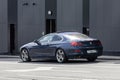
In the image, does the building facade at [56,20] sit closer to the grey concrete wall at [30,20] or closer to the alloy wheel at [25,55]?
the grey concrete wall at [30,20]

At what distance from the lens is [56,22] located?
3288 cm

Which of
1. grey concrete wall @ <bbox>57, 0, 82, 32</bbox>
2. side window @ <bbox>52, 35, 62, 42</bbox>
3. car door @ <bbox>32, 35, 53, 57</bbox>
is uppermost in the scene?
grey concrete wall @ <bbox>57, 0, 82, 32</bbox>

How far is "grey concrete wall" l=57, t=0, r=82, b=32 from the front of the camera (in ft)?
104

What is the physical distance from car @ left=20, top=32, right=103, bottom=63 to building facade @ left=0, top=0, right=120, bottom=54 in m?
9.54

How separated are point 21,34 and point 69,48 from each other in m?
14.1

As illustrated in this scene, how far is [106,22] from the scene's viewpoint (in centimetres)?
3070

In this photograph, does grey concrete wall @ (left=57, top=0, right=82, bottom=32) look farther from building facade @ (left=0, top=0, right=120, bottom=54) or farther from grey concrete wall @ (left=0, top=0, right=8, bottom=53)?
grey concrete wall @ (left=0, top=0, right=8, bottom=53)

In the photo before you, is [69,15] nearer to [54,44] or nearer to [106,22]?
[106,22]

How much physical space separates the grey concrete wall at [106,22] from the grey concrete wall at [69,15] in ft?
3.31

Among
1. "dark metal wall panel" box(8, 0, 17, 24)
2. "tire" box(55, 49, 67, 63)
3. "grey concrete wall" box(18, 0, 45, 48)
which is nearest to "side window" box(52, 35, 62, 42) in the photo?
"tire" box(55, 49, 67, 63)

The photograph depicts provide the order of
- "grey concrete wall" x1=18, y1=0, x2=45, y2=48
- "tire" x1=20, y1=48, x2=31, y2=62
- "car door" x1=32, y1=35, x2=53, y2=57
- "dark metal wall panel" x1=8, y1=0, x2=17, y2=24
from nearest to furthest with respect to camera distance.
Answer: "car door" x1=32, y1=35, x2=53, y2=57 → "tire" x1=20, y1=48, x2=31, y2=62 → "grey concrete wall" x1=18, y1=0, x2=45, y2=48 → "dark metal wall panel" x1=8, y1=0, x2=17, y2=24

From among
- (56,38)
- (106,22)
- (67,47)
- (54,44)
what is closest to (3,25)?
(106,22)

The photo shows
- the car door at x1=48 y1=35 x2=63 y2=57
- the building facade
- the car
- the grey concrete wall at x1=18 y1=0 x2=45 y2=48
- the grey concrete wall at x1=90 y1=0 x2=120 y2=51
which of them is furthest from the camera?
the grey concrete wall at x1=18 y1=0 x2=45 y2=48

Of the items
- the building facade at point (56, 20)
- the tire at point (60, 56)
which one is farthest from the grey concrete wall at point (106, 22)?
the tire at point (60, 56)
